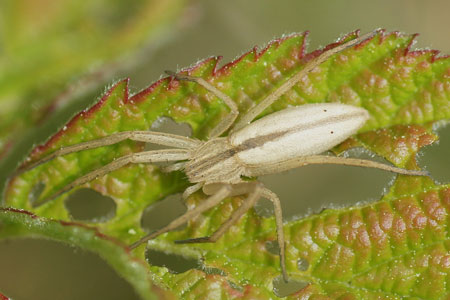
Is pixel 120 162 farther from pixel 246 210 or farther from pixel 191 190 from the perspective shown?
pixel 246 210

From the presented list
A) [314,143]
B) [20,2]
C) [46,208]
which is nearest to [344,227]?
[314,143]

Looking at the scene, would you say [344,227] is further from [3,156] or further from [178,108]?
[3,156]

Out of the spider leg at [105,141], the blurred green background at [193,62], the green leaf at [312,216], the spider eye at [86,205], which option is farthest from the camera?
the spider eye at [86,205]

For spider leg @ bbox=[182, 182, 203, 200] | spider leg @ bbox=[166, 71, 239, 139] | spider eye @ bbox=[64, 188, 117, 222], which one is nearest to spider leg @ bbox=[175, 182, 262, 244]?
spider leg @ bbox=[182, 182, 203, 200]

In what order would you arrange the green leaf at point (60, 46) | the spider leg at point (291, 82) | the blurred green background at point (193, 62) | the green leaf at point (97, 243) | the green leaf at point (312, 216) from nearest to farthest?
the green leaf at point (97, 243)
the green leaf at point (312, 216)
the spider leg at point (291, 82)
the green leaf at point (60, 46)
the blurred green background at point (193, 62)

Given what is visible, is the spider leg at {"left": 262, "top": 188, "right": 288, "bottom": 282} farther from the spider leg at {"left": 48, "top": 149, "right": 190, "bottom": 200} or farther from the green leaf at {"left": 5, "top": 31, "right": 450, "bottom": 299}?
the spider leg at {"left": 48, "top": 149, "right": 190, "bottom": 200}

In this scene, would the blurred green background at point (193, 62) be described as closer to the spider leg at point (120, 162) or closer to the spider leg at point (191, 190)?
the spider leg at point (120, 162)

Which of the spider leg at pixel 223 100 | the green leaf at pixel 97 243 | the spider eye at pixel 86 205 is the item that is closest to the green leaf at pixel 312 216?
the spider leg at pixel 223 100

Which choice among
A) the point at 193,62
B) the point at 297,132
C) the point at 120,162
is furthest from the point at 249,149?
the point at 193,62
